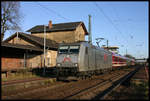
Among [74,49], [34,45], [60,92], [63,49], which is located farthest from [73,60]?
[34,45]

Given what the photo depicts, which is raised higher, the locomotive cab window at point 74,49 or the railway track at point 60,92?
the locomotive cab window at point 74,49

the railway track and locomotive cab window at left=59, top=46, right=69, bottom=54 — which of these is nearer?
the railway track

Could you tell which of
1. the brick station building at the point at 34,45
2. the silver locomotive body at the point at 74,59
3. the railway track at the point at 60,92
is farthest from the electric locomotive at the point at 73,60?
the brick station building at the point at 34,45

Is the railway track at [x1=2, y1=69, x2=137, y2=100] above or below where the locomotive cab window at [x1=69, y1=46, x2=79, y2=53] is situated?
below

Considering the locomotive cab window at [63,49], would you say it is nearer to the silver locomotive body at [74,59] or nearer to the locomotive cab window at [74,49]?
the silver locomotive body at [74,59]

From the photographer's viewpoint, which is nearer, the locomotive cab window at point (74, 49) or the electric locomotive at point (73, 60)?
the electric locomotive at point (73, 60)

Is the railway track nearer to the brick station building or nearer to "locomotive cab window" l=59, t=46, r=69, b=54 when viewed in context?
"locomotive cab window" l=59, t=46, r=69, b=54

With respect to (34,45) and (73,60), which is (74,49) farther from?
(34,45)

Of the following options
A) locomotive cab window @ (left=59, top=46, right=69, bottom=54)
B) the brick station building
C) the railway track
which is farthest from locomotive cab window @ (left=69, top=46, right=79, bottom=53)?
the railway track

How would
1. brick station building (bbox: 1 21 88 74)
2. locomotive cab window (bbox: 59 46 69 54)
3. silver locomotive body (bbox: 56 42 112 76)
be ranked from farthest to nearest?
brick station building (bbox: 1 21 88 74), locomotive cab window (bbox: 59 46 69 54), silver locomotive body (bbox: 56 42 112 76)

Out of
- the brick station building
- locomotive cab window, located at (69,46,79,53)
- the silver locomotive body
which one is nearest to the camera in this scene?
the silver locomotive body

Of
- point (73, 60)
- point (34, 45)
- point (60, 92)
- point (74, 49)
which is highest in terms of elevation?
point (34, 45)

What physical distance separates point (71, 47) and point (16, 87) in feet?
18.3

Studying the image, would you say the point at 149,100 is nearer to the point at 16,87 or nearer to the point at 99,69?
the point at 16,87
